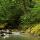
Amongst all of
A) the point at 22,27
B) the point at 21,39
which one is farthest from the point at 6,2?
the point at 21,39

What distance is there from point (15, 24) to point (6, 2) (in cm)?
237

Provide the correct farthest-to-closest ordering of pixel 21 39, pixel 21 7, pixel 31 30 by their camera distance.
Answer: pixel 21 7
pixel 31 30
pixel 21 39

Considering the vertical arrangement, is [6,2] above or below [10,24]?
above

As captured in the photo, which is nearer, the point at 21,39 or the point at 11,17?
the point at 21,39

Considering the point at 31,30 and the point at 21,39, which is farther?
the point at 31,30

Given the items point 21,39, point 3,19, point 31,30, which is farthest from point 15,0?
point 21,39

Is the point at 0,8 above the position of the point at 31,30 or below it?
above

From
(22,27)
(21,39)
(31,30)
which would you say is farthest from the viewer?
(22,27)

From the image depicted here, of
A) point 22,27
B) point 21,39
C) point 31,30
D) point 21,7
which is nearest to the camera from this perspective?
point 21,39

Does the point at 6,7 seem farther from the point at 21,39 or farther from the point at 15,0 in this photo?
the point at 21,39

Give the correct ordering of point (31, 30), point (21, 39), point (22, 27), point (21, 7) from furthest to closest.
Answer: point (21, 7), point (22, 27), point (31, 30), point (21, 39)

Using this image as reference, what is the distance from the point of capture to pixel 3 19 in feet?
58.9

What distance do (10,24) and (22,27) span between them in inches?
63.1

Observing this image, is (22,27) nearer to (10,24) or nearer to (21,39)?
(10,24)
